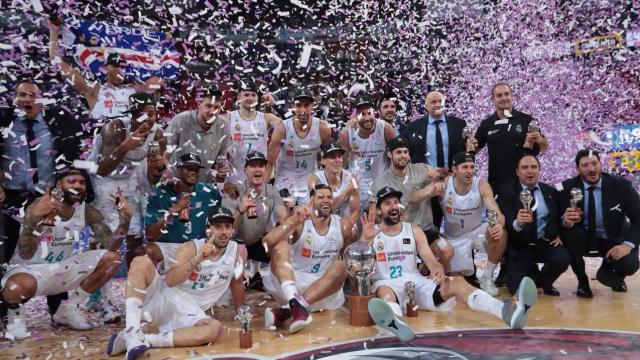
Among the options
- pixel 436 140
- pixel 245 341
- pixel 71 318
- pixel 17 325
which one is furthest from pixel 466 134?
pixel 17 325

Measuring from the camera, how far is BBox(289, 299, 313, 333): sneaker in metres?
4.23

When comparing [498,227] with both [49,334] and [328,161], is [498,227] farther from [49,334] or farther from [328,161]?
[49,334]

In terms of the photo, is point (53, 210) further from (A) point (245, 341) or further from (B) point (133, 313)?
(A) point (245, 341)

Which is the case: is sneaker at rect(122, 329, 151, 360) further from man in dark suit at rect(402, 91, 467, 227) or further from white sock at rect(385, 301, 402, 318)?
man in dark suit at rect(402, 91, 467, 227)

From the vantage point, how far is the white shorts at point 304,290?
15.9 ft

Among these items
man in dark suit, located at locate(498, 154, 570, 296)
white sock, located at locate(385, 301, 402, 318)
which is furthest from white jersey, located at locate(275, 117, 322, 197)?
man in dark suit, located at locate(498, 154, 570, 296)

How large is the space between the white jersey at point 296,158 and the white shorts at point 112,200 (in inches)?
52.0

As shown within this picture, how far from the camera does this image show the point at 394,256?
486 centimetres

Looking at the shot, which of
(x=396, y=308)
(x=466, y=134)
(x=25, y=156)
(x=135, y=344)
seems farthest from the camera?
(x=466, y=134)

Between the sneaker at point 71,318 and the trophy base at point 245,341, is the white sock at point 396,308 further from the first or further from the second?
the sneaker at point 71,318

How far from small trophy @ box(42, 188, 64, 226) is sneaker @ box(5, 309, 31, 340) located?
0.66 meters

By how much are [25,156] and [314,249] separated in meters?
2.40

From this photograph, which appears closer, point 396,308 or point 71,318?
point 396,308

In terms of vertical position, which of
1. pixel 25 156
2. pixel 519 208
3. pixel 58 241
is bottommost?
pixel 58 241
